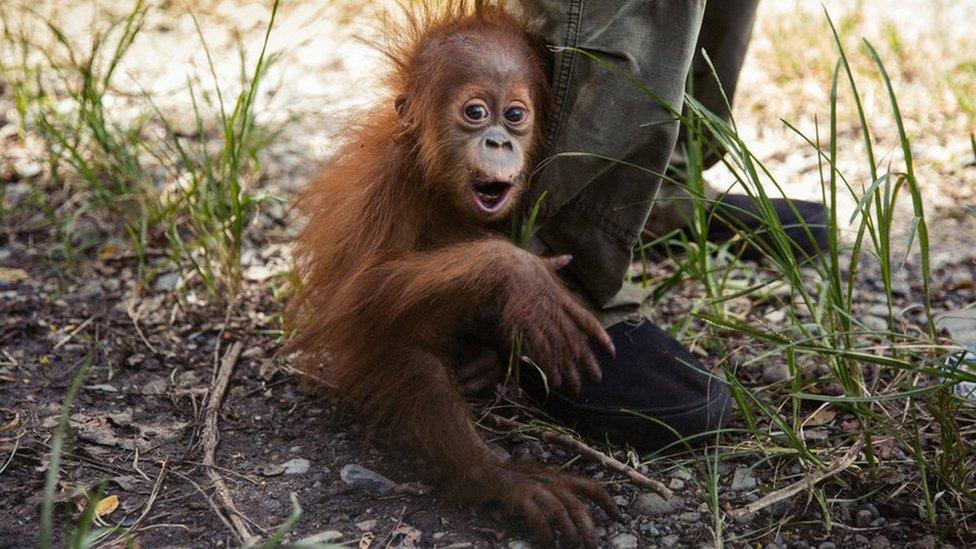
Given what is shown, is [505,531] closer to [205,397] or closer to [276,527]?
[276,527]

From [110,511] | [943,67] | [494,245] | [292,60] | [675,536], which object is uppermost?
[943,67]

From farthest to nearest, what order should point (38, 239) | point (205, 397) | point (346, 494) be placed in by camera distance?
point (38, 239) → point (205, 397) → point (346, 494)

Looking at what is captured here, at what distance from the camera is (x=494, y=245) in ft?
7.57

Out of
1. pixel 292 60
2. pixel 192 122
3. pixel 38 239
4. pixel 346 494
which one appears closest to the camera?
pixel 346 494

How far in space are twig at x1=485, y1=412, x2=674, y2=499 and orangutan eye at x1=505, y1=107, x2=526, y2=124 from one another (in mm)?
736

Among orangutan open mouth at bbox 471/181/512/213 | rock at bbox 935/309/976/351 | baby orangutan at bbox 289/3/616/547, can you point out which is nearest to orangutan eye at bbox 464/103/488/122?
baby orangutan at bbox 289/3/616/547

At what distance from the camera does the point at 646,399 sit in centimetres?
251

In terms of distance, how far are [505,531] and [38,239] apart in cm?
218

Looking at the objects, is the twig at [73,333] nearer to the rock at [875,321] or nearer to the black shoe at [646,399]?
the black shoe at [646,399]

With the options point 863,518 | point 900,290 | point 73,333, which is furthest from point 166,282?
point 900,290

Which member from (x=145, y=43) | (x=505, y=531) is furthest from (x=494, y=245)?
(x=145, y=43)

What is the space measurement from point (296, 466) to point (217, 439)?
23cm

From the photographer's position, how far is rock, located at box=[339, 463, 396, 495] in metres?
2.39

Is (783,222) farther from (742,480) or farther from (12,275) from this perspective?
(12,275)
